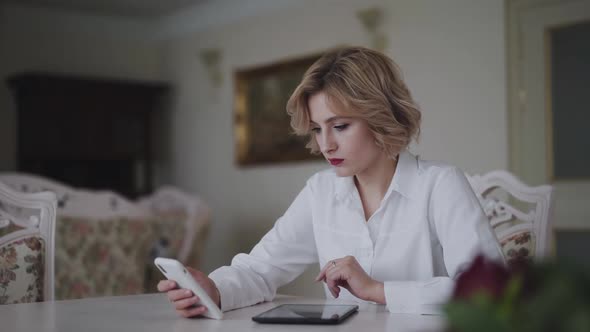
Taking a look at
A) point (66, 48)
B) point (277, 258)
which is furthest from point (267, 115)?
point (277, 258)

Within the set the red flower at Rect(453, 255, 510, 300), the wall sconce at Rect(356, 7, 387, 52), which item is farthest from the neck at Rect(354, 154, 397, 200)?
the wall sconce at Rect(356, 7, 387, 52)

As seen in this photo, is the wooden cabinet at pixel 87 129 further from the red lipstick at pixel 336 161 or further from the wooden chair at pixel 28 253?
the red lipstick at pixel 336 161

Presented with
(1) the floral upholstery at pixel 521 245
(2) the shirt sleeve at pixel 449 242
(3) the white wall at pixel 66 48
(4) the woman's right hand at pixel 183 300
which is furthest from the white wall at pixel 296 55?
(4) the woman's right hand at pixel 183 300

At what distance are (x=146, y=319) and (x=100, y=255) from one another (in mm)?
2621

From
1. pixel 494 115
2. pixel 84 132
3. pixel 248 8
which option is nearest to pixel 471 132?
pixel 494 115

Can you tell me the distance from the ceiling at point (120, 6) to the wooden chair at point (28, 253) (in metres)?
4.17

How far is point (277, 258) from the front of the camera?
1889 mm

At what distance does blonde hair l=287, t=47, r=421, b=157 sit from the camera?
1.73 m

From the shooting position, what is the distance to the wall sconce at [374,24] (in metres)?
4.61

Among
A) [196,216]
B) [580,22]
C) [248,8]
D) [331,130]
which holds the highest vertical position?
[248,8]

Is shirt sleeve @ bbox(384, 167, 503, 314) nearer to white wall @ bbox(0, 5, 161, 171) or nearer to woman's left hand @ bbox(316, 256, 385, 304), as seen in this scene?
woman's left hand @ bbox(316, 256, 385, 304)

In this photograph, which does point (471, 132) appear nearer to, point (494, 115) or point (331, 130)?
point (494, 115)

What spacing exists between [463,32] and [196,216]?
2.10m

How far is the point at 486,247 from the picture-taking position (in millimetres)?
1536
